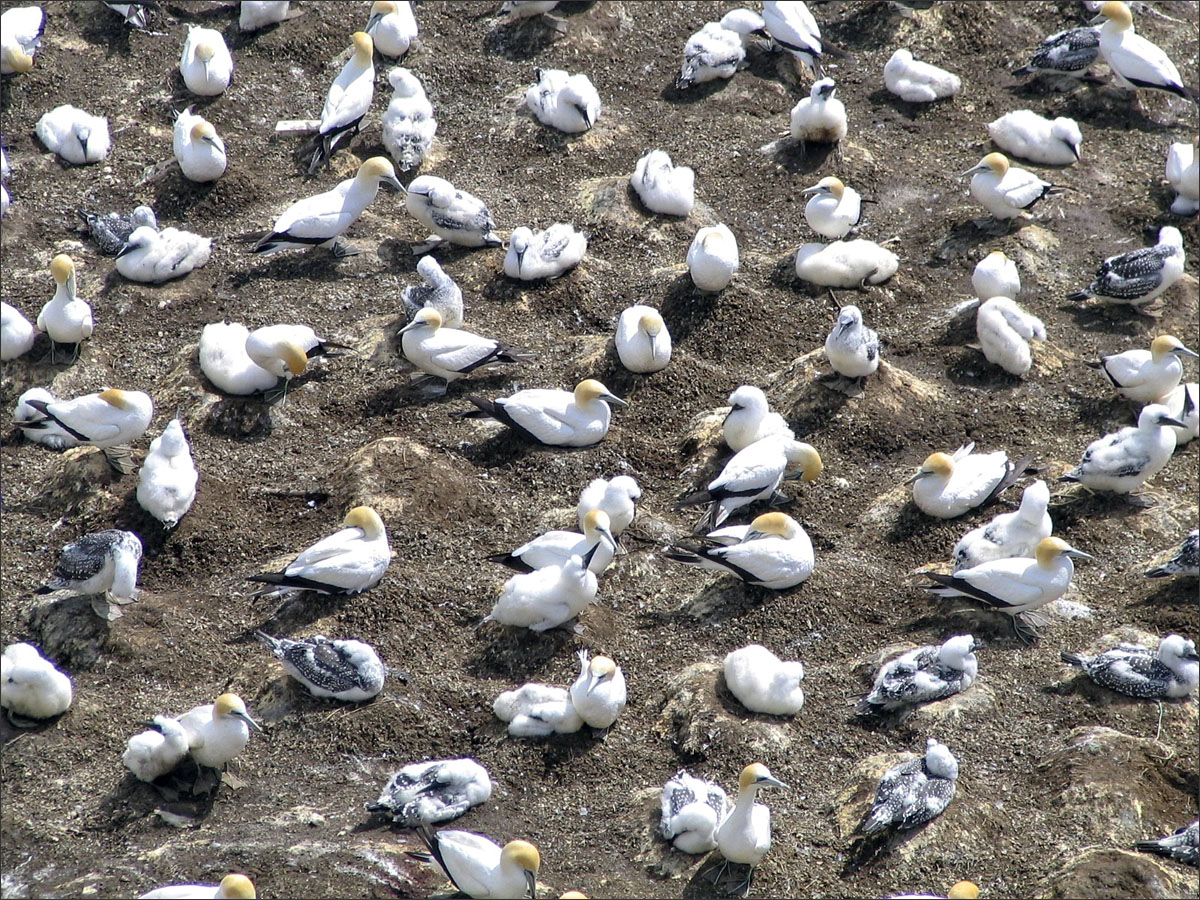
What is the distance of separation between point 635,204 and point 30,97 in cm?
725

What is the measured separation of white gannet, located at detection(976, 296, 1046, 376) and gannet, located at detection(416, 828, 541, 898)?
6.94 metres

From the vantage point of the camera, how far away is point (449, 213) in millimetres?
13977

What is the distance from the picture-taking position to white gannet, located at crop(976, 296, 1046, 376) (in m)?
12.9

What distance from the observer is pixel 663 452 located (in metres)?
12.2

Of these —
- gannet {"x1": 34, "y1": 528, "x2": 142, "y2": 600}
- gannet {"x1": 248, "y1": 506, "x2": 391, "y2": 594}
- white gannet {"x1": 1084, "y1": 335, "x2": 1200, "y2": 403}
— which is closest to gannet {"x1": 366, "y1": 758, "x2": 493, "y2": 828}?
gannet {"x1": 248, "y1": 506, "x2": 391, "y2": 594}

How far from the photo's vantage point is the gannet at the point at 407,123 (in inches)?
611

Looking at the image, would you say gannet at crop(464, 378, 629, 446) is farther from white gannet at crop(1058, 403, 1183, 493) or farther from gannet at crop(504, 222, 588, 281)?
white gannet at crop(1058, 403, 1183, 493)

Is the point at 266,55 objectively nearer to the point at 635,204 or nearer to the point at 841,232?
the point at 635,204

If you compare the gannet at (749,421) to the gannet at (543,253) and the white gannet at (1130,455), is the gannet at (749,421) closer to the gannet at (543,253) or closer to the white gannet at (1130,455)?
the white gannet at (1130,455)

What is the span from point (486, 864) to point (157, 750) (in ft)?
7.54

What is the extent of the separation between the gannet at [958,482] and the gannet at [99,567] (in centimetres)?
603

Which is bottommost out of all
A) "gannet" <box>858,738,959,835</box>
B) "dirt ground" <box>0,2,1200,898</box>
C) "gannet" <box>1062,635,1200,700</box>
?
"dirt ground" <box>0,2,1200,898</box>

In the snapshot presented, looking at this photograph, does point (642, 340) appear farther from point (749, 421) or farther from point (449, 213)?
point (449, 213)

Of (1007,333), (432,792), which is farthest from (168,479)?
(1007,333)
